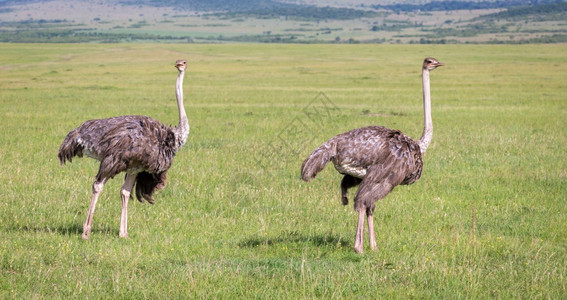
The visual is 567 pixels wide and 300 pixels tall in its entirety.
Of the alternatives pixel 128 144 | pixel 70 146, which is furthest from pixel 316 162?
pixel 70 146

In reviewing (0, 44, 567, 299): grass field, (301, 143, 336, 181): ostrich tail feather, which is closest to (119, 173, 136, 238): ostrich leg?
(0, 44, 567, 299): grass field

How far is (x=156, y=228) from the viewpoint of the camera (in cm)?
932

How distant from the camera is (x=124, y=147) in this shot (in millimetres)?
8562

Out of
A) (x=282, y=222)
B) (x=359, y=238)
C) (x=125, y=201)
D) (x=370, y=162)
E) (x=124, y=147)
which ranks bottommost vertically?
(x=282, y=222)

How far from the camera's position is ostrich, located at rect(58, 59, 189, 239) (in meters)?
8.60

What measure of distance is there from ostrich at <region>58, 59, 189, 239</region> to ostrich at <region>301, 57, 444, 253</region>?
1910 mm

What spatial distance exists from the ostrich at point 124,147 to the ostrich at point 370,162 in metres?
1.91

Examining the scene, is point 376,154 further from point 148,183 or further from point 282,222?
point 148,183

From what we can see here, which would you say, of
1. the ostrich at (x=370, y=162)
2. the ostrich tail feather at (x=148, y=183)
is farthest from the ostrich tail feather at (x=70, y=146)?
the ostrich at (x=370, y=162)

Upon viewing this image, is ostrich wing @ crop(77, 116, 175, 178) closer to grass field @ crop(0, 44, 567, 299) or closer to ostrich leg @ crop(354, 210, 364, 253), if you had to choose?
grass field @ crop(0, 44, 567, 299)

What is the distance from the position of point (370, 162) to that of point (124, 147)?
2.88m

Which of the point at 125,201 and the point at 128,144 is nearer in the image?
the point at 128,144

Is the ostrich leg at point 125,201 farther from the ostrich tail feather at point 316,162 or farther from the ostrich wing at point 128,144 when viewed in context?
the ostrich tail feather at point 316,162

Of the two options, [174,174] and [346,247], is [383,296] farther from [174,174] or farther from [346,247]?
[174,174]
